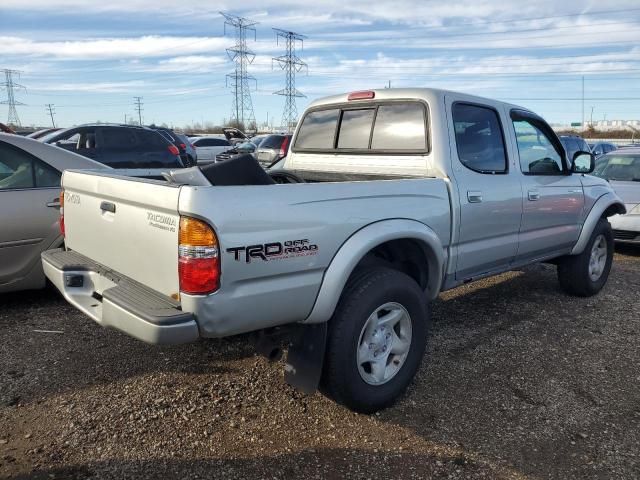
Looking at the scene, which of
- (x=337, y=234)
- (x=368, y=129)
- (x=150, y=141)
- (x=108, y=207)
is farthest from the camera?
(x=150, y=141)

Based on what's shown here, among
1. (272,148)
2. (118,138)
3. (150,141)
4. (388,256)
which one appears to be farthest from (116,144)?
(388,256)

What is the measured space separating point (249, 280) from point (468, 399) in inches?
72.2

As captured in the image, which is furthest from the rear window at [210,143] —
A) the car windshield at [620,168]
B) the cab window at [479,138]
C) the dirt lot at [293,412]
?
the cab window at [479,138]

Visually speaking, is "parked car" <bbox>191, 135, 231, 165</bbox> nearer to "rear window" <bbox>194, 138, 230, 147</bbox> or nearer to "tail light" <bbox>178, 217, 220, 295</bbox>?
"rear window" <bbox>194, 138, 230, 147</bbox>

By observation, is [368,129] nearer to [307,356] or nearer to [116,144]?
[307,356]

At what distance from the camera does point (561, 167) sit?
514cm

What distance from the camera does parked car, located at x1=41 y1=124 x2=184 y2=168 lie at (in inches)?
400

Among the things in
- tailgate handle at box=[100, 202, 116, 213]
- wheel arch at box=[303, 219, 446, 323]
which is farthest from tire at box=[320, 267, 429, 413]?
tailgate handle at box=[100, 202, 116, 213]

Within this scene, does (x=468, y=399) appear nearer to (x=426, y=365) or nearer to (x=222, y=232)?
(x=426, y=365)

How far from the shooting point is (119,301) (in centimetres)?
270

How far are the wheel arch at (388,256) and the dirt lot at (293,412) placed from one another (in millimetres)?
744

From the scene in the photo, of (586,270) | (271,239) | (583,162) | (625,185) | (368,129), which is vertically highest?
(368,129)

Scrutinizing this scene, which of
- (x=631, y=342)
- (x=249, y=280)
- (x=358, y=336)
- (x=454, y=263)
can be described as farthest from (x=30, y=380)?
(x=631, y=342)

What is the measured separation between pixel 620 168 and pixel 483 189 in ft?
21.7
